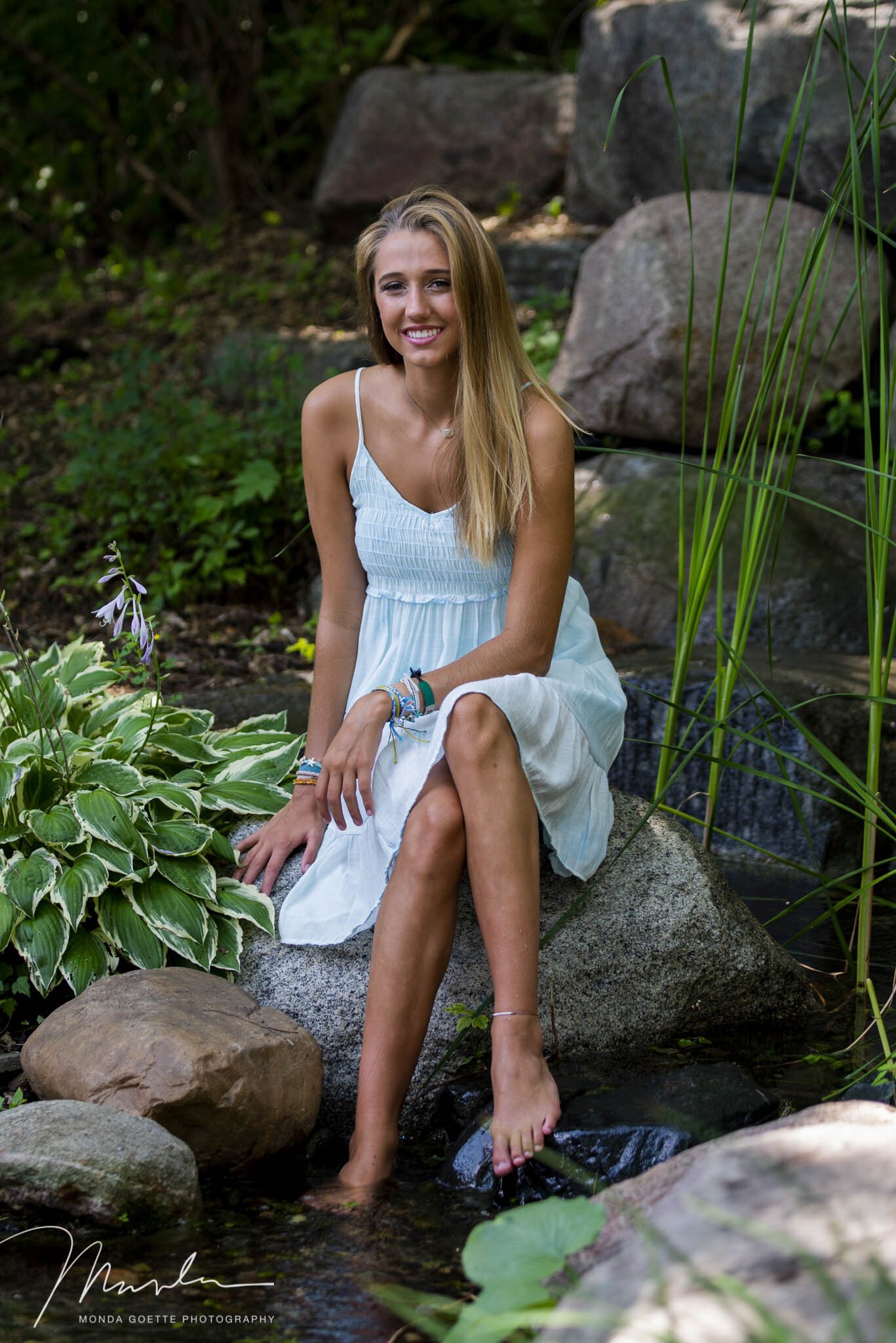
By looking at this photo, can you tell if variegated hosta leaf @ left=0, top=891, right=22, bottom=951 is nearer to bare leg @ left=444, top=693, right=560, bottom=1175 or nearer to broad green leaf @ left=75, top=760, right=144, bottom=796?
broad green leaf @ left=75, top=760, right=144, bottom=796

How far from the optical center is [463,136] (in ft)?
27.2

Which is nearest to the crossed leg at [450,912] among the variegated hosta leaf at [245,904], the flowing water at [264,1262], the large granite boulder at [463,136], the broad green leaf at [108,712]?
the flowing water at [264,1262]

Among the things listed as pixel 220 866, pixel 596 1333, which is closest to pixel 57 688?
pixel 220 866

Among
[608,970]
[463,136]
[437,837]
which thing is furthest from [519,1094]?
[463,136]

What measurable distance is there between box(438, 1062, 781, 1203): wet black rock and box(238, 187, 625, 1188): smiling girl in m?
0.06

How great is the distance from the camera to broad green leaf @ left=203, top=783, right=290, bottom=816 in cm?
279

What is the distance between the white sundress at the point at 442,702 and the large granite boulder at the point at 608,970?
94 mm

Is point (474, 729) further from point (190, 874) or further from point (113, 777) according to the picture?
point (113, 777)

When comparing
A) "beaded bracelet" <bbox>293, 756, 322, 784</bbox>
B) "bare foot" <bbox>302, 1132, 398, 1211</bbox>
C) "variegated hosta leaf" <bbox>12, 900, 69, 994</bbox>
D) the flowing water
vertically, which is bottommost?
"bare foot" <bbox>302, 1132, 398, 1211</bbox>

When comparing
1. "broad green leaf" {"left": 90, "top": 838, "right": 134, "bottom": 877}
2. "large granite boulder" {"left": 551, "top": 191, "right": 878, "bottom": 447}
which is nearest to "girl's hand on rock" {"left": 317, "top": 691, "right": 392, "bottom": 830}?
"broad green leaf" {"left": 90, "top": 838, "right": 134, "bottom": 877}

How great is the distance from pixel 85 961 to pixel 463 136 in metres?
7.08

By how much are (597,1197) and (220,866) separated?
51.1 inches

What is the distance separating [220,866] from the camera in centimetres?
273

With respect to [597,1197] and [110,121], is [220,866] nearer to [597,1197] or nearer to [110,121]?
[597,1197]
